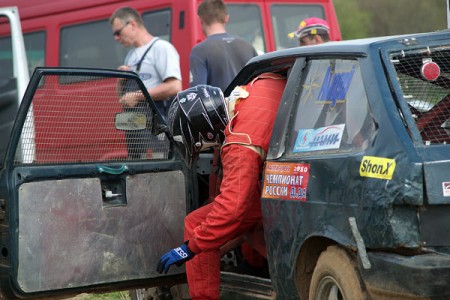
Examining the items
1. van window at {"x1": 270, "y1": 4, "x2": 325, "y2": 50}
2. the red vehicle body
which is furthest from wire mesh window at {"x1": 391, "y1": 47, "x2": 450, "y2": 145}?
van window at {"x1": 270, "y1": 4, "x2": 325, "y2": 50}

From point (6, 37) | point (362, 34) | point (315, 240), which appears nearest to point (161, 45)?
point (6, 37)

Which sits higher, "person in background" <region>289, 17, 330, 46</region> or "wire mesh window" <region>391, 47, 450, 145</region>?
"person in background" <region>289, 17, 330, 46</region>

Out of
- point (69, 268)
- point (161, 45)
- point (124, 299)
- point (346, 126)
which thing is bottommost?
point (124, 299)

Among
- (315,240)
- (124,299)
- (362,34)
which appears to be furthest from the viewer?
(362,34)

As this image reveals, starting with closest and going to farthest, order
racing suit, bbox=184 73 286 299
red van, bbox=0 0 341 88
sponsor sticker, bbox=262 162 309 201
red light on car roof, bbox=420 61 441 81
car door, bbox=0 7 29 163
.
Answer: red light on car roof, bbox=420 61 441 81 → sponsor sticker, bbox=262 162 309 201 → racing suit, bbox=184 73 286 299 → car door, bbox=0 7 29 163 → red van, bbox=0 0 341 88

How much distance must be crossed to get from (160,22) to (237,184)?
5.92m

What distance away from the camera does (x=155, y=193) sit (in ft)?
19.9

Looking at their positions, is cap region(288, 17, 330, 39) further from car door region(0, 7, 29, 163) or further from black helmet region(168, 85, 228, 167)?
black helmet region(168, 85, 228, 167)

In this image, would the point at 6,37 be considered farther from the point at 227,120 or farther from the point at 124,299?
the point at 227,120

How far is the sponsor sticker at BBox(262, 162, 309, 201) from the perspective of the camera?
194 inches

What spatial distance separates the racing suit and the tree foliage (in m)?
31.3

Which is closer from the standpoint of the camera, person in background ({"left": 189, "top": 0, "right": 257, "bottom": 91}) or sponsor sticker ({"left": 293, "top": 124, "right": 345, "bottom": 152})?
sponsor sticker ({"left": 293, "top": 124, "right": 345, "bottom": 152})

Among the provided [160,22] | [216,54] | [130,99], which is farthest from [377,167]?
[160,22]

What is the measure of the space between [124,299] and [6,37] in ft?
7.89
